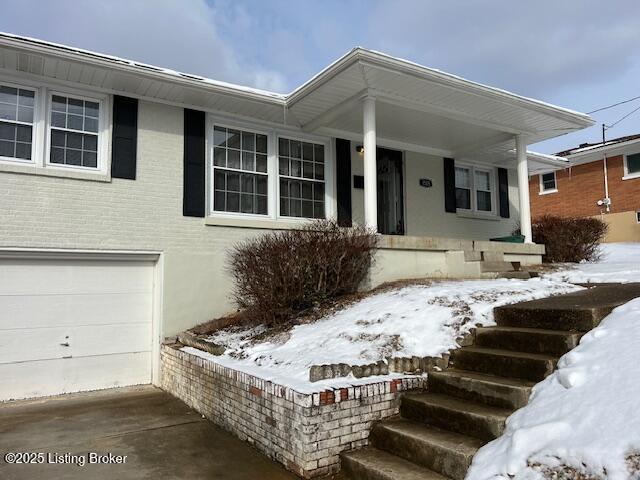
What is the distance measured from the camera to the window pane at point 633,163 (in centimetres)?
1827

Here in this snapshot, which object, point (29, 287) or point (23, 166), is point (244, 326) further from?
point (23, 166)

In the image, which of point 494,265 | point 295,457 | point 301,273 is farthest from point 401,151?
point 295,457

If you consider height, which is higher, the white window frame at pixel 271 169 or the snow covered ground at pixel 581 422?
the white window frame at pixel 271 169

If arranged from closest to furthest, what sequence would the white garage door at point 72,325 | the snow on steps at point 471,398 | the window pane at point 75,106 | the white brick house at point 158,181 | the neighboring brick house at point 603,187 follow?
the snow on steps at point 471,398 < the white garage door at point 72,325 < the white brick house at point 158,181 < the window pane at point 75,106 < the neighboring brick house at point 603,187

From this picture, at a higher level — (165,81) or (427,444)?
(165,81)

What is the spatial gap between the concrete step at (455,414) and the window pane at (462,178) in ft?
28.4

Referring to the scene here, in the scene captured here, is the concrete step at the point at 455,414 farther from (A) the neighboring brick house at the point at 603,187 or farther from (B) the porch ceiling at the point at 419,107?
(A) the neighboring brick house at the point at 603,187

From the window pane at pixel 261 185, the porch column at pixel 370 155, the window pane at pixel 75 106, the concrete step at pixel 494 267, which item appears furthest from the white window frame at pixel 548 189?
the window pane at pixel 75 106

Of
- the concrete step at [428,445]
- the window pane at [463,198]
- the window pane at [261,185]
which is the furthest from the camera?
the window pane at [463,198]

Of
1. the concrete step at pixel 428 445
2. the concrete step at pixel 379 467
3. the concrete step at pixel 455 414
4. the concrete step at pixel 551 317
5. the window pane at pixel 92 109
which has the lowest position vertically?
the concrete step at pixel 379 467

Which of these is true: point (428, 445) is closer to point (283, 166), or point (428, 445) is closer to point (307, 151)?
point (283, 166)

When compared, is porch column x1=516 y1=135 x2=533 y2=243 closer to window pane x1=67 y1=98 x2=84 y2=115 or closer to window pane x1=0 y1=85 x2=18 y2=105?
window pane x1=67 y1=98 x2=84 y2=115

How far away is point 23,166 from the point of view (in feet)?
22.7

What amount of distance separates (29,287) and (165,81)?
139 inches
